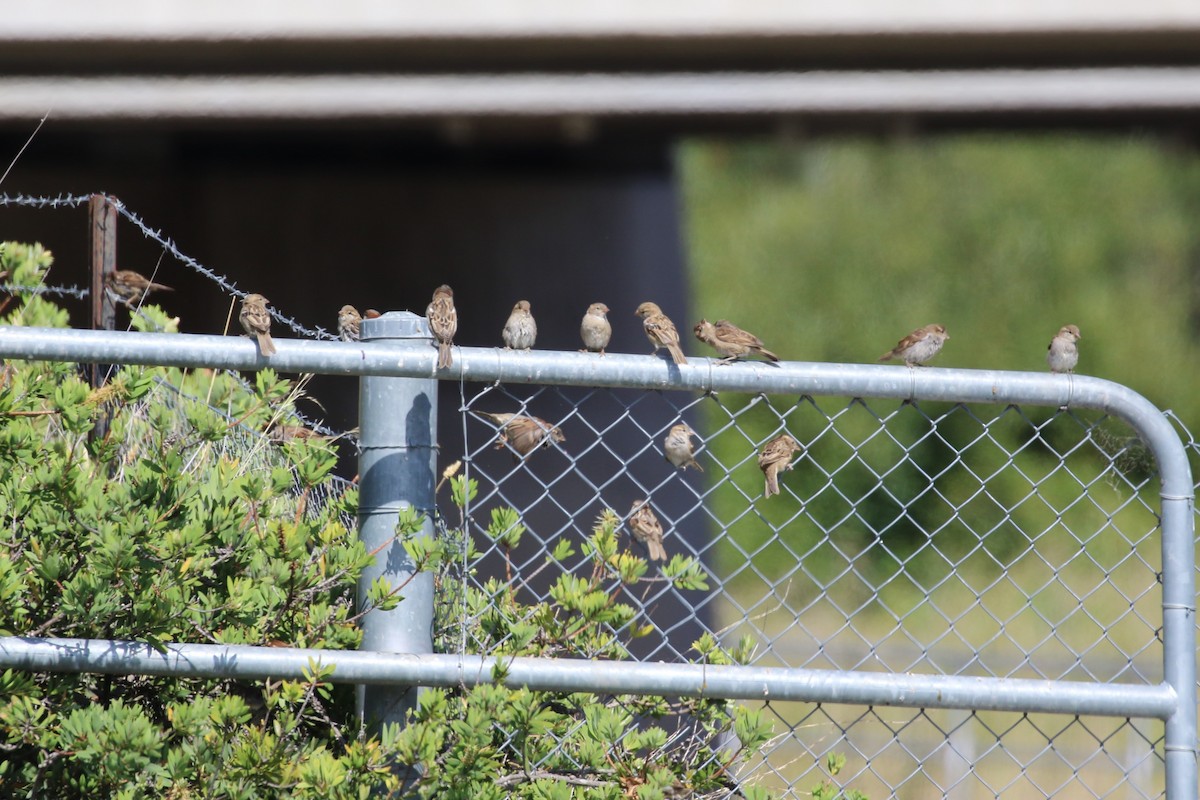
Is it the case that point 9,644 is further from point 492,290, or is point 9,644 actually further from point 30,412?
point 492,290

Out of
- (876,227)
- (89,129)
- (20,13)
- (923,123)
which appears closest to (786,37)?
(923,123)

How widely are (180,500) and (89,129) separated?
16.8 feet

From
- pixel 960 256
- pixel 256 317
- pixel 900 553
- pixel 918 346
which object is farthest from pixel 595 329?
pixel 960 256

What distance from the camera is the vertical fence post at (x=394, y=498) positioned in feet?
8.05

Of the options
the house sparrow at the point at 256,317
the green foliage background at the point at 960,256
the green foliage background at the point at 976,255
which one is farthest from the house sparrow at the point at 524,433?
the green foliage background at the point at 976,255

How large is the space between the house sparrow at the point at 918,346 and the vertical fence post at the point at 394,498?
243 centimetres

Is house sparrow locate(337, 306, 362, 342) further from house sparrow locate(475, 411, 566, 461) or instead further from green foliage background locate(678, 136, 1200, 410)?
green foliage background locate(678, 136, 1200, 410)

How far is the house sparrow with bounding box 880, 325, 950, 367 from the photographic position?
4.54 metres

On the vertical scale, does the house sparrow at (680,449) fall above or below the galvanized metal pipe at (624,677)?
above

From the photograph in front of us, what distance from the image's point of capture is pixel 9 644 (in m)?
2.29

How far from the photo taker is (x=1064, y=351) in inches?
165

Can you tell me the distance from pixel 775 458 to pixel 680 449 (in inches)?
9.7

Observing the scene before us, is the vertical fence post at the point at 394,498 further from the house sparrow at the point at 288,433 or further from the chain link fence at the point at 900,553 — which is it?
the house sparrow at the point at 288,433

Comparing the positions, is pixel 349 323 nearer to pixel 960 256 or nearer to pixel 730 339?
pixel 730 339
